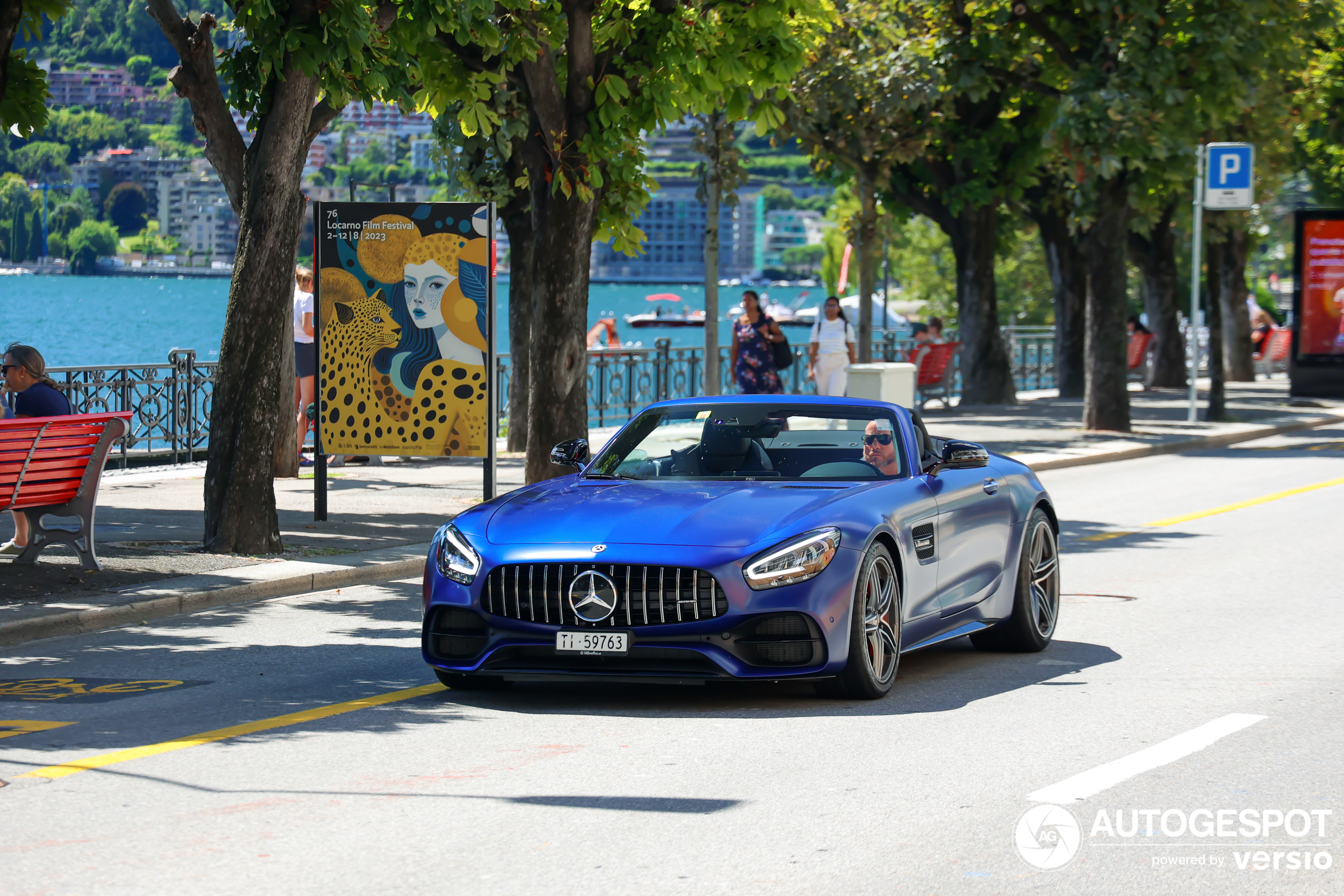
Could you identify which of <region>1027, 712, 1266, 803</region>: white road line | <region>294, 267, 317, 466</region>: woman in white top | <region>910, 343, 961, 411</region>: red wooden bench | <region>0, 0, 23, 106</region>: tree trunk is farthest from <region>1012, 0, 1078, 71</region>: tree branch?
<region>1027, 712, 1266, 803</region>: white road line

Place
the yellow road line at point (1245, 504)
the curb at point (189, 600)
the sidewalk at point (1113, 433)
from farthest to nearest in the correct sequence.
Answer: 1. the sidewalk at point (1113, 433)
2. the yellow road line at point (1245, 504)
3. the curb at point (189, 600)

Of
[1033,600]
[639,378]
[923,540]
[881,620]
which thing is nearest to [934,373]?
[639,378]

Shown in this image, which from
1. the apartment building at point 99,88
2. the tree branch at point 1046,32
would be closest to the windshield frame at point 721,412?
the tree branch at point 1046,32

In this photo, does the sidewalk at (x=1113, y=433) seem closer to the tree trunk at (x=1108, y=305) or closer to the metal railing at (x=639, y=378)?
the tree trunk at (x=1108, y=305)

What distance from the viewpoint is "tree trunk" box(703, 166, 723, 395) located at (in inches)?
969

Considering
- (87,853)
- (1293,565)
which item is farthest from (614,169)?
(87,853)

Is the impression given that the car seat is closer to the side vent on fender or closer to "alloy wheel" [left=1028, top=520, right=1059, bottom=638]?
the side vent on fender

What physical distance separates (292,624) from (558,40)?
24.5 feet

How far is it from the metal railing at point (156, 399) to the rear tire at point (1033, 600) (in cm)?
1224

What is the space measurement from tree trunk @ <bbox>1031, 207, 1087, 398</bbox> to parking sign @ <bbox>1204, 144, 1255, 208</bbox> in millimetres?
8228

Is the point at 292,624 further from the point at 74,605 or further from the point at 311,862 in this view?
the point at 311,862

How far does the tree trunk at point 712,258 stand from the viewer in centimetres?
2462

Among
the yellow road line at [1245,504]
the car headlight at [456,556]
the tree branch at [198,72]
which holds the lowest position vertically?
the yellow road line at [1245,504]

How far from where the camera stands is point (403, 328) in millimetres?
14961
